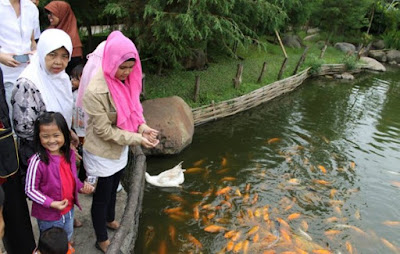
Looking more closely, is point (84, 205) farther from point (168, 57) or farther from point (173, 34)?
point (168, 57)

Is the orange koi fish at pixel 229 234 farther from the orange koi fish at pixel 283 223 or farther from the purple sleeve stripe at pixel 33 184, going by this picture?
the purple sleeve stripe at pixel 33 184

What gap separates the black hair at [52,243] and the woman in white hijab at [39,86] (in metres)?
0.69

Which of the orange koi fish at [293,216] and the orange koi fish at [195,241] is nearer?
the orange koi fish at [195,241]

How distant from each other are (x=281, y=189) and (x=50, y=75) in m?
5.64

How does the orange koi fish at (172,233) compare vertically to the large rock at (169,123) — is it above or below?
below

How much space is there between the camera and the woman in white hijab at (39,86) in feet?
9.35

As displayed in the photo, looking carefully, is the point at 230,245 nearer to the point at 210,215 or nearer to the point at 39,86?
the point at 210,215

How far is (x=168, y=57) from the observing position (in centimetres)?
1038

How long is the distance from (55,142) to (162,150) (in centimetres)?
505

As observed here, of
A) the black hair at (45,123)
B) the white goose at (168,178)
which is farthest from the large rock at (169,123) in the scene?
the black hair at (45,123)

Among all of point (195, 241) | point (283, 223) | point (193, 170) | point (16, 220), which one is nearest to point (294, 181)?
point (283, 223)

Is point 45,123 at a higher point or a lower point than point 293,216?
higher

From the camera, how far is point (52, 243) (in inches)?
107

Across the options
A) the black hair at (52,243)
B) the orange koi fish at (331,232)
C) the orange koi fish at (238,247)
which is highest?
the black hair at (52,243)
